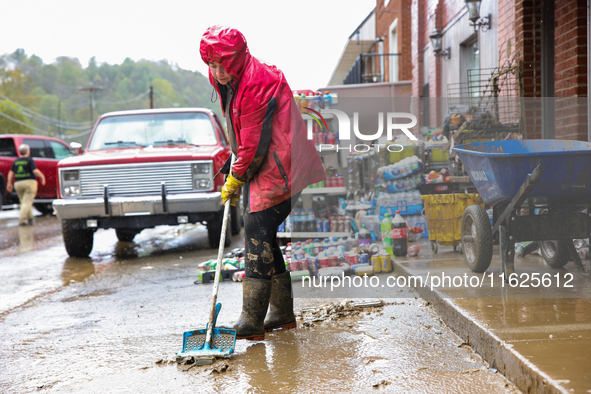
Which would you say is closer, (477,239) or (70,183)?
(477,239)

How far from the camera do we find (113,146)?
28.1ft

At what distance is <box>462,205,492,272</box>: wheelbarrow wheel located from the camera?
454 cm

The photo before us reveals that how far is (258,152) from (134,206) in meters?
4.56

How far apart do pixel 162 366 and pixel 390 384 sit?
49.7 inches

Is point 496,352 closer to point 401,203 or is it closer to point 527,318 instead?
point 527,318

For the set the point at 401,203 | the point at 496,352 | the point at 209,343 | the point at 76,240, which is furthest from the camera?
the point at 76,240

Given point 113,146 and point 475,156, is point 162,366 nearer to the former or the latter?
point 475,156

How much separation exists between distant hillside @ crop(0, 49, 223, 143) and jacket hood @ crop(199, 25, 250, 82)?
57280mm

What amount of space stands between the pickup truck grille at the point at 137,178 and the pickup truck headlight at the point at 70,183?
80 millimetres

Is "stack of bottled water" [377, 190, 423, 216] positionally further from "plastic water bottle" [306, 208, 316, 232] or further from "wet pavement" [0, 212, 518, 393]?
"wet pavement" [0, 212, 518, 393]

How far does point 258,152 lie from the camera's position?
340 cm

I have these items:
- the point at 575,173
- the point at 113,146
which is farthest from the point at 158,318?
the point at 113,146

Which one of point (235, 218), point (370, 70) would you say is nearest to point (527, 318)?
point (235, 218)

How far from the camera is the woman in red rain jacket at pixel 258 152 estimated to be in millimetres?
3344
